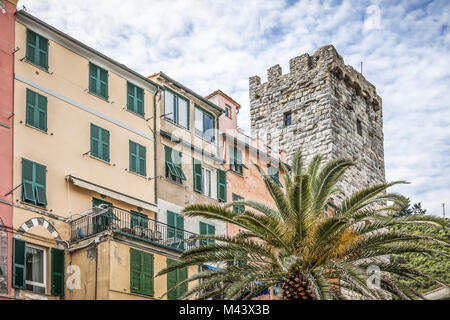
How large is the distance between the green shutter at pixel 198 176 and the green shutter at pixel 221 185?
4.24 ft

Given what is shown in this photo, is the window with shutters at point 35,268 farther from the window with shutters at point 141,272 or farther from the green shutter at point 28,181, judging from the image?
the window with shutters at point 141,272

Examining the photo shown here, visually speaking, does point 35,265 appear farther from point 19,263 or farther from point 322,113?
point 322,113

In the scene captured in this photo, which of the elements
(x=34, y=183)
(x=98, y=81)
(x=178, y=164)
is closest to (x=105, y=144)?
(x=98, y=81)

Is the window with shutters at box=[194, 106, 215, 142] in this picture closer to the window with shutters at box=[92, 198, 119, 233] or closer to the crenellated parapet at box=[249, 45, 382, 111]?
the window with shutters at box=[92, 198, 119, 233]

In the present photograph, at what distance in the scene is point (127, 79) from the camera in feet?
101

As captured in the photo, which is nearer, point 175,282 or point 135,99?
point 175,282

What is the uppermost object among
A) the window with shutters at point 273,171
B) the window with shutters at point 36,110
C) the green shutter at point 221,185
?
the window with shutters at point 273,171

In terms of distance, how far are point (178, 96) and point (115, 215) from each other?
7.43m

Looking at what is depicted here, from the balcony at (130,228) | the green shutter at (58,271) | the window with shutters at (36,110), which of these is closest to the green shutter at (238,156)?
the balcony at (130,228)

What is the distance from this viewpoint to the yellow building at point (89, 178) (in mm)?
25547

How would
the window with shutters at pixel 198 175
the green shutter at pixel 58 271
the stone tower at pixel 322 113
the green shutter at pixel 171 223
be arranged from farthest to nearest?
the stone tower at pixel 322 113, the window with shutters at pixel 198 175, the green shutter at pixel 171 223, the green shutter at pixel 58 271

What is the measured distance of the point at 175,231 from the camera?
3039cm

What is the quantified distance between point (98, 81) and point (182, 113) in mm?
4903

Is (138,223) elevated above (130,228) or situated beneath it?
elevated above
